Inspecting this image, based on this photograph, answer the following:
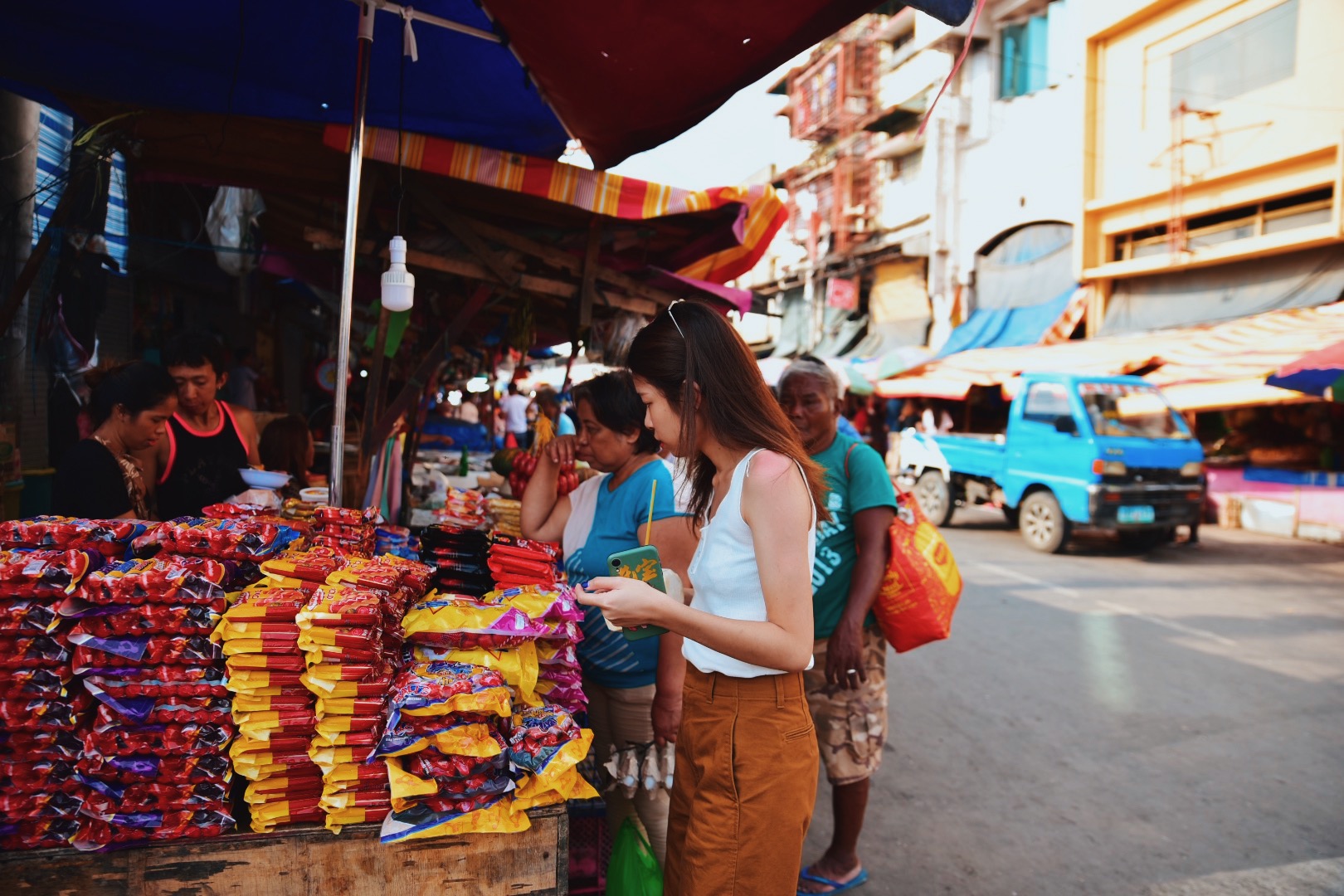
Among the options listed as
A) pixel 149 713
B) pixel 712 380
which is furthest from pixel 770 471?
pixel 149 713

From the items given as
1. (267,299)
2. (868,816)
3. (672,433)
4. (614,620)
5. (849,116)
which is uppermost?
(849,116)

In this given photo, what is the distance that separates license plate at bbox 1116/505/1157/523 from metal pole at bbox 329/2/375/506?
380 inches

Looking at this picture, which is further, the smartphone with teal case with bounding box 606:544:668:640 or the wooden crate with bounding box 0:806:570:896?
the smartphone with teal case with bounding box 606:544:668:640

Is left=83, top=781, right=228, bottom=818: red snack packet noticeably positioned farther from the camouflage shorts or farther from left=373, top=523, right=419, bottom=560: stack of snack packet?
the camouflage shorts

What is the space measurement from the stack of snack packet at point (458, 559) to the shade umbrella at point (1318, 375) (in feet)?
35.3

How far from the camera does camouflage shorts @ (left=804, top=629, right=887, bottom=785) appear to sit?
3244 mm

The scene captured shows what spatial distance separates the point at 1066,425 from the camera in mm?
10508

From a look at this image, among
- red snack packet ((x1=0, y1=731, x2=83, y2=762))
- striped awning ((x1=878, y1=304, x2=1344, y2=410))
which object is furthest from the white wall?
red snack packet ((x1=0, y1=731, x2=83, y2=762))

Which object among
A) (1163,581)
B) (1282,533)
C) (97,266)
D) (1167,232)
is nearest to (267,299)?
(97,266)

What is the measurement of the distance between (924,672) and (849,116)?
23.2m

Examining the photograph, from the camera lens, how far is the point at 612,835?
2896 millimetres

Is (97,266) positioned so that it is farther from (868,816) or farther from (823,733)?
(868,816)

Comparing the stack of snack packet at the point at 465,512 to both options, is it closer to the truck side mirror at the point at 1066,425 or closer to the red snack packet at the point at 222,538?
the red snack packet at the point at 222,538

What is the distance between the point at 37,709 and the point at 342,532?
3.24 ft
